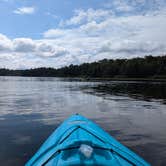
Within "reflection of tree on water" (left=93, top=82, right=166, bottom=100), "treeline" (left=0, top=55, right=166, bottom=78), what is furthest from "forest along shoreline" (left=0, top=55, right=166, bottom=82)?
"reflection of tree on water" (left=93, top=82, right=166, bottom=100)

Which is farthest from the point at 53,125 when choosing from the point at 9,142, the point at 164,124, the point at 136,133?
the point at 164,124

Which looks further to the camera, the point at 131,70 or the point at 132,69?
the point at 131,70

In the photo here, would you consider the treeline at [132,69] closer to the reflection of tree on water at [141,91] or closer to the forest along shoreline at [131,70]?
the forest along shoreline at [131,70]

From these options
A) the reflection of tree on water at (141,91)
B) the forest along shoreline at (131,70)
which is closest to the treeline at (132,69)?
the forest along shoreline at (131,70)

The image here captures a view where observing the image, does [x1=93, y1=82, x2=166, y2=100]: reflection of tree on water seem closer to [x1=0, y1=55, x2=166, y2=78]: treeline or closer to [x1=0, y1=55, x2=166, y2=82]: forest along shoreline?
[x1=0, y1=55, x2=166, y2=82]: forest along shoreline

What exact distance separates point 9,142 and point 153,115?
8.77 m

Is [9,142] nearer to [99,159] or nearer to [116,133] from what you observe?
[116,133]

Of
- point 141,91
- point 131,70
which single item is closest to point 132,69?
point 131,70

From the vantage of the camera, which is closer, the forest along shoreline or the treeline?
the forest along shoreline

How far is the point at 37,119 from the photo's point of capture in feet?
41.2

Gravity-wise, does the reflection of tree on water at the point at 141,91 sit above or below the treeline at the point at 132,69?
below

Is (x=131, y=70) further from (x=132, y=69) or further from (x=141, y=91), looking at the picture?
(x=141, y=91)

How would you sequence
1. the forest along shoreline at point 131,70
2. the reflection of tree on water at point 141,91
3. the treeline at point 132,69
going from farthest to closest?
the treeline at point 132,69 < the forest along shoreline at point 131,70 < the reflection of tree on water at point 141,91

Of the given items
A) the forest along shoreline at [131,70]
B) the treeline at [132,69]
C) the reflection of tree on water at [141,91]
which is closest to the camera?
the reflection of tree on water at [141,91]
